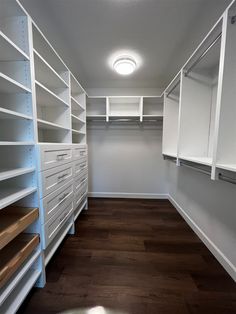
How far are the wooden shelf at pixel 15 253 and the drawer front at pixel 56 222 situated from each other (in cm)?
12

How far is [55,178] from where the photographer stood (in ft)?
4.90

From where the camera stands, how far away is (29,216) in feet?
3.70

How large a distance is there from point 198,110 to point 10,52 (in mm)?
1937

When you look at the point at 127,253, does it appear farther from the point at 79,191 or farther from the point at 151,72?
the point at 151,72

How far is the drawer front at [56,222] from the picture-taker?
135cm

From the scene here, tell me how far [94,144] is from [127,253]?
2.15m

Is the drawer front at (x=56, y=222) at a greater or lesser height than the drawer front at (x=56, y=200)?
lesser

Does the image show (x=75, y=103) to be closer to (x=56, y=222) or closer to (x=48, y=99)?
(x=48, y=99)

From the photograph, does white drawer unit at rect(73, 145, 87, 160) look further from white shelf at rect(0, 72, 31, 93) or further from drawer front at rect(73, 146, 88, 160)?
white shelf at rect(0, 72, 31, 93)

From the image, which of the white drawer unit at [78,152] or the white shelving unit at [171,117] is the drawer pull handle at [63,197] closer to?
the white drawer unit at [78,152]

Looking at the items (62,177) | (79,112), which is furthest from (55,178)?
(79,112)

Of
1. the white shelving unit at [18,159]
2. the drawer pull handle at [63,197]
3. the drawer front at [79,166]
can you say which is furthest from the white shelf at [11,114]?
the drawer front at [79,166]

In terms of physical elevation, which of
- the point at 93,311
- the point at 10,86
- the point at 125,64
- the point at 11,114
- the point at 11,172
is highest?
the point at 125,64

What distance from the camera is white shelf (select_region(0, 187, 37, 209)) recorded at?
91cm
